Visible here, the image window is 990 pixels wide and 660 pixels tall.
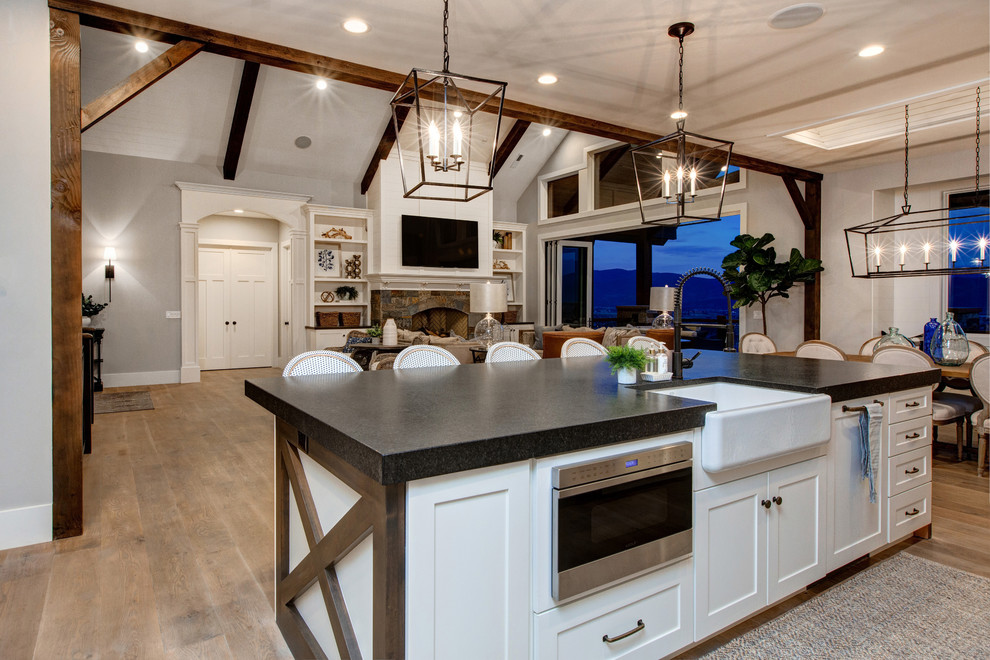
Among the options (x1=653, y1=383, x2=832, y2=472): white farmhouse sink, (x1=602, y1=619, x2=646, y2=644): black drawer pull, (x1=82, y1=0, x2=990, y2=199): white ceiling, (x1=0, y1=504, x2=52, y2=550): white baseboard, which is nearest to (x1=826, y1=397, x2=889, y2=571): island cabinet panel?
(x1=653, y1=383, x2=832, y2=472): white farmhouse sink

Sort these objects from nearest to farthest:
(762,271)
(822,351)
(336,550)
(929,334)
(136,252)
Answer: (336,550) → (822,351) → (929,334) → (762,271) → (136,252)

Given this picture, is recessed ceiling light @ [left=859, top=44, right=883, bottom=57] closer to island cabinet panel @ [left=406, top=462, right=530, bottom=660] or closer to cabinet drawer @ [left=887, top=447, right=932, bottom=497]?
cabinet drawer @ [left=887, top=447, right=932, bottom=497]

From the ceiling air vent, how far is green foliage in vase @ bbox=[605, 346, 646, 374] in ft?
12.8

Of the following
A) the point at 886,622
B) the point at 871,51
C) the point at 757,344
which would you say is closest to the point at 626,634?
the point at 886,622

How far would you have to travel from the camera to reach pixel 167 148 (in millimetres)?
7957

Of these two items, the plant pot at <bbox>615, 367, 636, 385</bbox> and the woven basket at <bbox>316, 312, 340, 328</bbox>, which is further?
the woven basket at <bbox>316, 312, 340, 328</bbox>

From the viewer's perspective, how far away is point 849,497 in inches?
92.6

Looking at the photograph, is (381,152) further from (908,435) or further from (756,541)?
(756,541)

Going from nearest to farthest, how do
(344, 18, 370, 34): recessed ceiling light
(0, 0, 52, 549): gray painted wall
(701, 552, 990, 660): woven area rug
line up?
1. (701, 552, 990, 660): woven area rug
2. (0, 0, 52, 549): gray painted wall
3. (344, 18, 370, 34): recessed ceiling light

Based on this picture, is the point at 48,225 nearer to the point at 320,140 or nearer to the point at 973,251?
the point at 320,140

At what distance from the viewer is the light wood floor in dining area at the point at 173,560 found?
2004mm

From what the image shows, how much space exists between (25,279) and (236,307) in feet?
25.4

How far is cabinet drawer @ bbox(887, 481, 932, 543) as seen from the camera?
261 cm

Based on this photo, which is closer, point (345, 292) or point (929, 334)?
point (929, 334)
